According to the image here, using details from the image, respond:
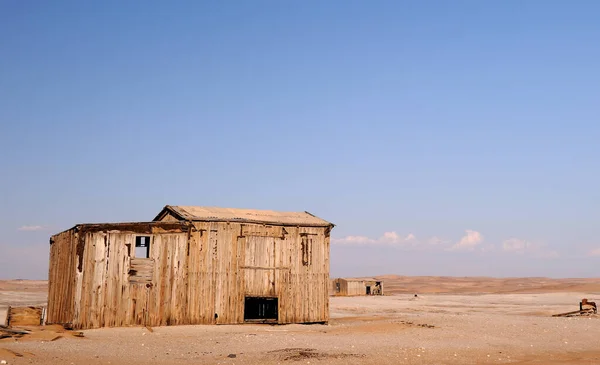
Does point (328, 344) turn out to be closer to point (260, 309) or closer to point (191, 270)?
point (191, 270)

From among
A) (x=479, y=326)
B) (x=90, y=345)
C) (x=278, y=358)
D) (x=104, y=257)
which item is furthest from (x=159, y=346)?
(x=479, y=326)

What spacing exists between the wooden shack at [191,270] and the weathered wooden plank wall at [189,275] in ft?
0.15

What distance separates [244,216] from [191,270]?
421 cm

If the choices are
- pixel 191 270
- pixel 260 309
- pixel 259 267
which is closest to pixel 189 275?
pixel 191 270

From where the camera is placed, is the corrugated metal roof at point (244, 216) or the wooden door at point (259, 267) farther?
the wooden door at point (259, 267)

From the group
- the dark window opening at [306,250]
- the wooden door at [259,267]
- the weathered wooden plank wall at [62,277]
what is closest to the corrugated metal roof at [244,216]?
the dark window opening at [306,250]

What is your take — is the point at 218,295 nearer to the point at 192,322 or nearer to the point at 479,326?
the point at 192,322

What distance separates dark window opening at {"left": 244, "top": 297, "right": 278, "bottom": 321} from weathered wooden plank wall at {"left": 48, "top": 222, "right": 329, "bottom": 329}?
1617 millimetres

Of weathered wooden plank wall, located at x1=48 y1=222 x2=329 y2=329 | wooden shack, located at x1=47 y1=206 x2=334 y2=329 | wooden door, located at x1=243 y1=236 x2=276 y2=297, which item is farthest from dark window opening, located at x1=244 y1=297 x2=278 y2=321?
weathered wooden plank wall, located at x1=48 y1=222 x2=329 y2=329

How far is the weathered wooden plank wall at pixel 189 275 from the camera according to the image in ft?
94.1

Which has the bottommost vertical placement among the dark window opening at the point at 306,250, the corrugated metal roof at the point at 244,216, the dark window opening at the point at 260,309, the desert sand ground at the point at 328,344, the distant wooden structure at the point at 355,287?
the desert sand ground at the point at 328,344

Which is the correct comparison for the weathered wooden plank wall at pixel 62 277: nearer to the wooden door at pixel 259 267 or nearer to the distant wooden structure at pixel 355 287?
the wooden door at pixel 259 267

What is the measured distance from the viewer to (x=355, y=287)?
78000 mm

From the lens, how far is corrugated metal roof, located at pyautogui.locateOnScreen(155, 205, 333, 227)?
31516mm
